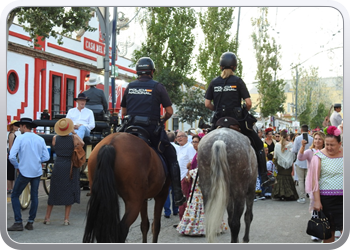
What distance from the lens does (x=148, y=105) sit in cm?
635

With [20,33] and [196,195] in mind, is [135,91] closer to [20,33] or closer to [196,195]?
[196,195]

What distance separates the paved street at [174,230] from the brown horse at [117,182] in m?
1.54

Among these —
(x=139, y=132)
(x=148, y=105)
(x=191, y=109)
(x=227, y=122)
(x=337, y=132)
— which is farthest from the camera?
(x=191, y=109)

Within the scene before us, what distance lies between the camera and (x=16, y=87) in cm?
1664

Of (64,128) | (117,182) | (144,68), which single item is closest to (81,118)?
(64,128)

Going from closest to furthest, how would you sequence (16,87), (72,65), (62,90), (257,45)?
1. (257,45)
2. (16,87)
3. (62,90)
4. (72,65)

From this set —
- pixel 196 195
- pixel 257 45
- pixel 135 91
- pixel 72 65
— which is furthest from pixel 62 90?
pixel 135 91

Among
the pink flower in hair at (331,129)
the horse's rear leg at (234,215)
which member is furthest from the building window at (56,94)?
the pink flower in hair at (331,129)

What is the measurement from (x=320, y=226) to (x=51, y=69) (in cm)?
1735

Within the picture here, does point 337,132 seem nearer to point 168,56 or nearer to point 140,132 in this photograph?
point 140,132

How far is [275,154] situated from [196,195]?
5665mm

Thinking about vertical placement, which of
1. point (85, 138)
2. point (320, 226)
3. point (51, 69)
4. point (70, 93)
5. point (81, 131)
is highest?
point (51, 69)

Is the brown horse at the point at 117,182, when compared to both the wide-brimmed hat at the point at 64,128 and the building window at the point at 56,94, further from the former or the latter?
the building window at the point at 56,94

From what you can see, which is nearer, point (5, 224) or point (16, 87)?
point (5, 224)
